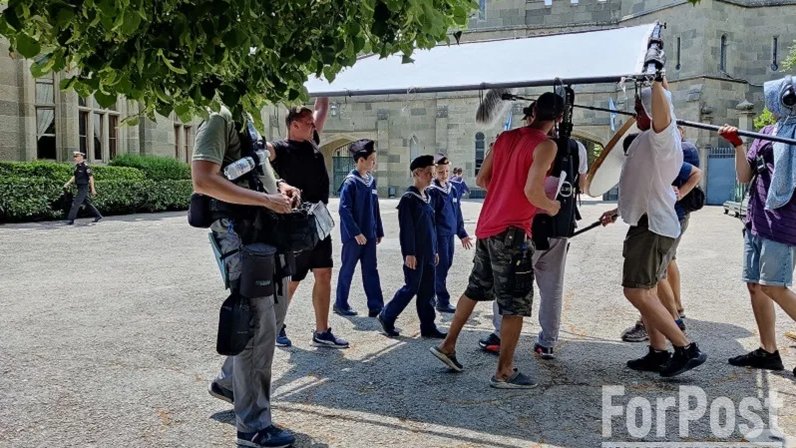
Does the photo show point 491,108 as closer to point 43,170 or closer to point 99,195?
point 43,170

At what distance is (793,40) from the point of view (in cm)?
3077

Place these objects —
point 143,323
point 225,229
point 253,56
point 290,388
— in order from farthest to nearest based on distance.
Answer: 1. point 143,323
2. point 290,388
3. point 225,229
4. point 253,56

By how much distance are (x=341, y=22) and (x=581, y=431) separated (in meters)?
2.62

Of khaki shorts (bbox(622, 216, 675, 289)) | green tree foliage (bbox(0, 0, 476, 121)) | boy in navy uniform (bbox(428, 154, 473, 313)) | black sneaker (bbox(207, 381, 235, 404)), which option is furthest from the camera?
boy in navy uniform (bbox(428, 154, 473, 313))

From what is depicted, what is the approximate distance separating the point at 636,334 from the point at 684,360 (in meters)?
1.39

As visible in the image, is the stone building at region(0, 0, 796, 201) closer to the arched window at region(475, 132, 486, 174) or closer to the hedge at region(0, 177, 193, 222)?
the arched window at region(475, 132, 486, 174)

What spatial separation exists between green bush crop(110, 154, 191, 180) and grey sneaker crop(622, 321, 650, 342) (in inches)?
750

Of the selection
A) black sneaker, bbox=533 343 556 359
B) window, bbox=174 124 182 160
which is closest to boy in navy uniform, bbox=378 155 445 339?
black sneaker, bbox=533 343 556 359

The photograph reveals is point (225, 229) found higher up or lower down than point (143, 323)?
higher up

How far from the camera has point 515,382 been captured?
15.4 ft

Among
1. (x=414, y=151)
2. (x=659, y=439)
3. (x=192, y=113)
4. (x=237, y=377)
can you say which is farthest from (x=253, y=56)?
(x=414, y=151)

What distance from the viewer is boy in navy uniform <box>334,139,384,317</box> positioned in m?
7.07

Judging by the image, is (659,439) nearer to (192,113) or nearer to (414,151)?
(192,113)

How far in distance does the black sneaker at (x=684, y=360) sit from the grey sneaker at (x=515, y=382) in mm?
990
